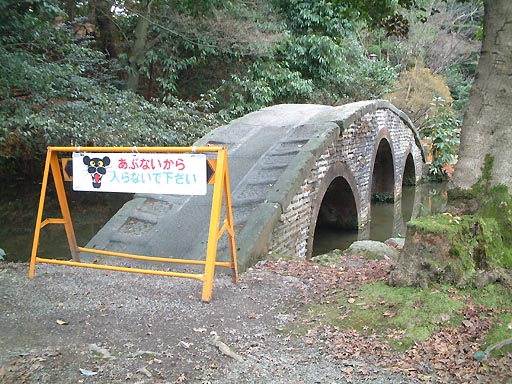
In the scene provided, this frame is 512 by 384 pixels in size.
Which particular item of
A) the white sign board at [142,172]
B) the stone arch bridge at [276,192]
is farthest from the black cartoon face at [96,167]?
the stone arch bridge at [276,192]

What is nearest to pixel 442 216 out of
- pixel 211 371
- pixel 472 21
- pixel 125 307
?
pixel 211 371

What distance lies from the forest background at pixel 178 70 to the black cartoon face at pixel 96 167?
3.38 m

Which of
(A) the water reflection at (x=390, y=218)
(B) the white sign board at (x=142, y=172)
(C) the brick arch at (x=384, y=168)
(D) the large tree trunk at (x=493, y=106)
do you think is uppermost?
(D) the large tree trunk at (x=493, y=106)

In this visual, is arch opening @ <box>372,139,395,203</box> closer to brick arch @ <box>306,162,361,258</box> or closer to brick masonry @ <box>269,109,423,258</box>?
brick masonry @ <box>269,109,423,258</box>

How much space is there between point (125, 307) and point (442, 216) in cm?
268

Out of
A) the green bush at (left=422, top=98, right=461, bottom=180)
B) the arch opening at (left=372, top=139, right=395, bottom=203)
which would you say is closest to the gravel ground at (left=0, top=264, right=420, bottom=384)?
the arch opening at (left=372, top=139, right=395, bottom=203)

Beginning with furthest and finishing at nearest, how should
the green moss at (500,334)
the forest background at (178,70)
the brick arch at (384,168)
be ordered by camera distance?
the brick arch at (384,168) → the forest background at (178,70) → the green moss at (500,334)

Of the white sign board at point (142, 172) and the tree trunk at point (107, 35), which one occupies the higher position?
the tree trunk at point (107, 35)

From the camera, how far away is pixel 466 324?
11.3 feet

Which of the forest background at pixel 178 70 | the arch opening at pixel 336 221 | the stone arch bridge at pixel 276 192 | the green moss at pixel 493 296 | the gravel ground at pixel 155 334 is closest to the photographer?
the gravel ground at pixel 155 334

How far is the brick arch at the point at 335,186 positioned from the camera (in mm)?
8234

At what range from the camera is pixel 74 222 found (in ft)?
36.5

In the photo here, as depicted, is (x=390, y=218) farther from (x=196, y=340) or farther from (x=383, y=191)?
(x=196, y=340)

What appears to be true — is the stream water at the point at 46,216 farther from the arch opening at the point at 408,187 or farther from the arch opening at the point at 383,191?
the arch opening at the point at 408,187
